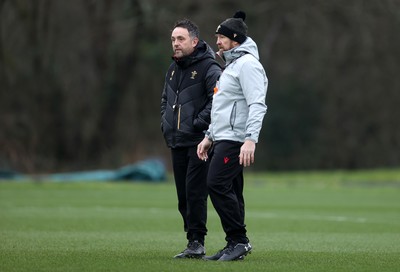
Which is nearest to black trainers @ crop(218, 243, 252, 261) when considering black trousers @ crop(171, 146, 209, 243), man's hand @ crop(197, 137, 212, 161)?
black trousers @ crop(171, 146, 209, 243)

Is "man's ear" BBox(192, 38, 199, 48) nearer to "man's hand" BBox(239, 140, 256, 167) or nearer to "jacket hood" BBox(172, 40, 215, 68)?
"jacket hood" BBox(172, 40, 215, 68)

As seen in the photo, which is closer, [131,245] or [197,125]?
[197,125]

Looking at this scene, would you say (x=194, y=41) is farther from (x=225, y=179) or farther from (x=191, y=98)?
(x=225, y=179)

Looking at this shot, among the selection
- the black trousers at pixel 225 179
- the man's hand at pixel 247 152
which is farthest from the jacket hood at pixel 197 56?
the man's hand at pixel 247 152

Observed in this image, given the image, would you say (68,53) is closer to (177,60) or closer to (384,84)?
(384,84)

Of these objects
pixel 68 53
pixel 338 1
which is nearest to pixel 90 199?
pixel 68 53

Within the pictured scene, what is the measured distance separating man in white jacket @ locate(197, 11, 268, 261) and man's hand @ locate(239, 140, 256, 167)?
9.2 inches

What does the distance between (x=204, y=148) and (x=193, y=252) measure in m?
1.08

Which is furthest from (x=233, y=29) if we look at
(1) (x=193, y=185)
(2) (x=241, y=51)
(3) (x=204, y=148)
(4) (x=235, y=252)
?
(4) (x=235, y=252)

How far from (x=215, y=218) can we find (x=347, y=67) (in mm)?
32439

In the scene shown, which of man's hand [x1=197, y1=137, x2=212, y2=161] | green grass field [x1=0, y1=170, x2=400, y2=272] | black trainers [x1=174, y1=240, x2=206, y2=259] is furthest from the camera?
black trainers [x1=174, y1=240, x2=206, y2=259]

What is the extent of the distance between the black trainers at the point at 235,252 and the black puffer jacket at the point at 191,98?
113 cm

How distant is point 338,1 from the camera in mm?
43500

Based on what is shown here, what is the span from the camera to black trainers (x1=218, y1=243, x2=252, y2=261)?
938 cm
